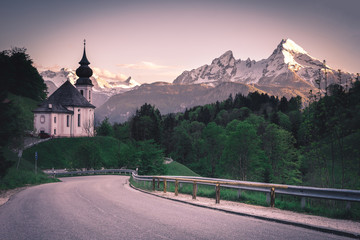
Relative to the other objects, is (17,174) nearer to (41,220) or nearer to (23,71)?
(41,220)

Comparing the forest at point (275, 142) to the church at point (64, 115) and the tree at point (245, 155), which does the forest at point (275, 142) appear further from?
the church at point (64, 115)

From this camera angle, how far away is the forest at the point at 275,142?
19.5 m

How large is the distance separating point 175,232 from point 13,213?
7147mm

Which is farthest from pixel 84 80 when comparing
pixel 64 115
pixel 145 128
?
pixel 145 128

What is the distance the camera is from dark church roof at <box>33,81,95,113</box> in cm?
8112

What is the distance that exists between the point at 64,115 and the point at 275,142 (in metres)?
52.1

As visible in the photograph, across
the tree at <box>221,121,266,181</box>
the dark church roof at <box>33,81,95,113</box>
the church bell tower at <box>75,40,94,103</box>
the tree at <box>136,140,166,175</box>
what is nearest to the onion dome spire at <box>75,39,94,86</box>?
the church bell tower at <box>75,40,94,103</box>

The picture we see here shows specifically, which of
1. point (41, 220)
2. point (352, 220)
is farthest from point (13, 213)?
point (352, 220)

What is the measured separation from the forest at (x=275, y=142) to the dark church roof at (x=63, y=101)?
17.0m

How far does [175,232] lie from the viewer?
8359 mm

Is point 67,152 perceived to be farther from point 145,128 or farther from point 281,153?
point 281,153

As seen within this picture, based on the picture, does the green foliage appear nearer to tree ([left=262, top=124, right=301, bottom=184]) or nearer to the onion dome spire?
the onion dome spire

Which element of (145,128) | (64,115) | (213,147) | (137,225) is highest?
(64,115)

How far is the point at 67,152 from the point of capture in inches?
2788
